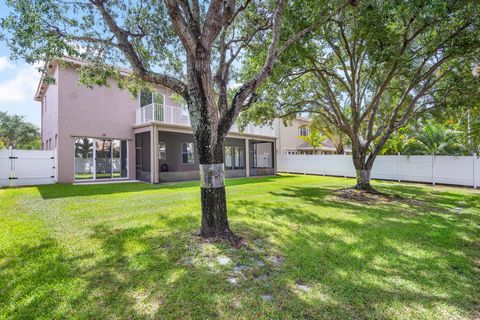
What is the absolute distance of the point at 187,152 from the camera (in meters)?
17.2

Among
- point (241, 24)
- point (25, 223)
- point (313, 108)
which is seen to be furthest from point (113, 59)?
point (313, 108)

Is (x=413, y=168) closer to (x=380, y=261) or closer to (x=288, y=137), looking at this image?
(x=380, y=261)

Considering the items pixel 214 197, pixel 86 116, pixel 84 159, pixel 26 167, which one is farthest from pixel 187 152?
pixel 214 197

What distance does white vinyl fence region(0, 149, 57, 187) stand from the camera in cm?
1214

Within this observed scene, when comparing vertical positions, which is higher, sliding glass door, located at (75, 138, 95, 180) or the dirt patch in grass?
sliding glass door, located at (75, 138, 95, 180)

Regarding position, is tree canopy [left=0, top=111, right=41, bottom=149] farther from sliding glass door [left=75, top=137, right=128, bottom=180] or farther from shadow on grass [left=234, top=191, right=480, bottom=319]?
shadow on grass [left=234, top=191, right=480, bottom=319]

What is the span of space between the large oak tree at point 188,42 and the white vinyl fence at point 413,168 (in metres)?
12.1

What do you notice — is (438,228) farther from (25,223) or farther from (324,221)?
(25,223)

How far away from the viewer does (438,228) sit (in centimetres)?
571

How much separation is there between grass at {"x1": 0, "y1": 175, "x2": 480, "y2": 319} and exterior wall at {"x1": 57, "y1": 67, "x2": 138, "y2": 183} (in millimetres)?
7441

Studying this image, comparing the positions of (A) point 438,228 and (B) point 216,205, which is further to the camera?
(A) point 438,228

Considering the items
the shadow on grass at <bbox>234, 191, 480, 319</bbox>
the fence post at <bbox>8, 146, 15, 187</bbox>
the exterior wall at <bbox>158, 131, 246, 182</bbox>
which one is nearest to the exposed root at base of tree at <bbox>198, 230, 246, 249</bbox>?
the shadow on grass at <bbox>234, 191, 480, 319</bbox>

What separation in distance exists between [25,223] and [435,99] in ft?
46.3

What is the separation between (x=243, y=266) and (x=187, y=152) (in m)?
14.1
